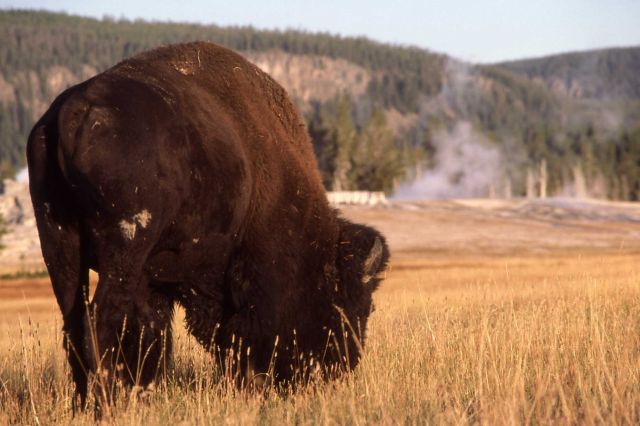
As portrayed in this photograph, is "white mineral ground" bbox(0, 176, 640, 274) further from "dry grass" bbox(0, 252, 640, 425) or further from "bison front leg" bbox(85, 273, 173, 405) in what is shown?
"bison front leg" bbox(85, 273, 173, 405)

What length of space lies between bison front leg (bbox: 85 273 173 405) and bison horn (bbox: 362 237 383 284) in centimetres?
167

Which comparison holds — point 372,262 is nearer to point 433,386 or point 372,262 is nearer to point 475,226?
point 433,386

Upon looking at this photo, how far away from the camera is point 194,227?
5.39 meters

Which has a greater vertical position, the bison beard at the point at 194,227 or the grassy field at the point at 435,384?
the bison beard at the point at 194,227

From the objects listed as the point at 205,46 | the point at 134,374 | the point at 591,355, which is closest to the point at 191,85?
the point at 205,46

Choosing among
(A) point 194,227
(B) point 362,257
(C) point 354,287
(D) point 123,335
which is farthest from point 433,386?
(D) point 123,335

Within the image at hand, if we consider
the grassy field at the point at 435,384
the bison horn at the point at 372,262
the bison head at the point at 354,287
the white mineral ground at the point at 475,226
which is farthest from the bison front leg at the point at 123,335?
the white mineral ground at the point at 475,226

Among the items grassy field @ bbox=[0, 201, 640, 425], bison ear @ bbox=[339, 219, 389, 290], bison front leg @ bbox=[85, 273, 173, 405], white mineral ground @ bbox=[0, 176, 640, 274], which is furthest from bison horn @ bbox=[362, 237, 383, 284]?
white mineral ground @ bbox=[0, 176, 640, 274]

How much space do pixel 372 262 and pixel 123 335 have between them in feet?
7.11

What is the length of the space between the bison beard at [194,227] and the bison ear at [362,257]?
11 millimetres

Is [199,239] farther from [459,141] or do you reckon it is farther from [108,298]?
[459,141]

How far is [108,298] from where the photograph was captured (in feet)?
16.4

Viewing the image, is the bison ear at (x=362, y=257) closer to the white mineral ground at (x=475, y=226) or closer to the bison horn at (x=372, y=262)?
the bison horn at (x=372, y=262)

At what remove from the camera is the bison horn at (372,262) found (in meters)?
6.66
